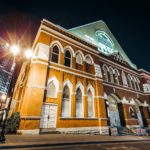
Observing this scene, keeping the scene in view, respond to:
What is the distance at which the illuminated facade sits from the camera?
10.6 m

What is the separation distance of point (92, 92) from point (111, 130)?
4937 millimetres

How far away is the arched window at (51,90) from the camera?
11.7 metres

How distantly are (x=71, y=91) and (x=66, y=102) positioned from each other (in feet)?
4.54

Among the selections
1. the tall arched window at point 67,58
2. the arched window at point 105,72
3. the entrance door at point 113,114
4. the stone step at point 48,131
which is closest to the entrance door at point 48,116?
the stone step at point 48,131

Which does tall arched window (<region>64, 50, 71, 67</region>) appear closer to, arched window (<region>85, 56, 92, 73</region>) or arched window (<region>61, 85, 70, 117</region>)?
arched window (<region>85, 56, 92, 73</region>)

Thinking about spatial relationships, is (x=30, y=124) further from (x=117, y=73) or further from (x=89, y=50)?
(x=117, y=73)

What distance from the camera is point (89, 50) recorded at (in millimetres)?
17828

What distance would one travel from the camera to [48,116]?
10742 mm

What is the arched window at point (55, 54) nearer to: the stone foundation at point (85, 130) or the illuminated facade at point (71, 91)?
the illuminated facade at point (71, 91)

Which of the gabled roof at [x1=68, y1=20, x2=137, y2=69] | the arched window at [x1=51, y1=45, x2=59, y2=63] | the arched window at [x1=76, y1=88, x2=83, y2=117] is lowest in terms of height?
the arched window at [x1=76, y1=88, x2=83, y2=117]

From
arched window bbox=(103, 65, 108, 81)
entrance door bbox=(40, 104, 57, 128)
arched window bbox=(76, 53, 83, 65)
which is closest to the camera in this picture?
A: entrance door bbox=(40, 104, 57, 128)

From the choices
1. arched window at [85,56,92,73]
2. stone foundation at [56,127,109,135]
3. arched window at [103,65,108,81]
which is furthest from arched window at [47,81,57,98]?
arched window at [103,65,108,81]

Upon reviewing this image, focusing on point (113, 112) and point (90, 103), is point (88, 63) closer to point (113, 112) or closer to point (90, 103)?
point (90, 103)

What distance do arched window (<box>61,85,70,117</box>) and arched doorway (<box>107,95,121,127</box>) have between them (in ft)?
23.2
